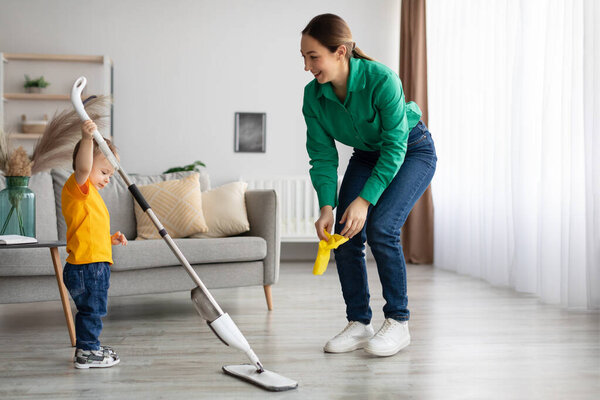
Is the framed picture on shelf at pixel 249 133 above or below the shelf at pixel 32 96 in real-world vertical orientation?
below

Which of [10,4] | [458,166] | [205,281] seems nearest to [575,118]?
[458,166]

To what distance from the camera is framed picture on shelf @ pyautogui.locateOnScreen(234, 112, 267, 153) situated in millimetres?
5191

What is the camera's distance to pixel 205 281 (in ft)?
8.93

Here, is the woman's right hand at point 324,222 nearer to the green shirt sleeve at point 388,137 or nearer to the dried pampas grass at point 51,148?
the green shirt sleeve at point 388,137

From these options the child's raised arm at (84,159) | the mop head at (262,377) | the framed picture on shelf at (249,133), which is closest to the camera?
the mop head at (262,377)

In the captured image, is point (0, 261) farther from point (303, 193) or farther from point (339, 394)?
point (303, 193)

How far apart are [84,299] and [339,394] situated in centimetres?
89

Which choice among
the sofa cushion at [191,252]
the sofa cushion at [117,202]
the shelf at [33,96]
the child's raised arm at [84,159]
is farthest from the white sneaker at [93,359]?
the shelf at [33,96]

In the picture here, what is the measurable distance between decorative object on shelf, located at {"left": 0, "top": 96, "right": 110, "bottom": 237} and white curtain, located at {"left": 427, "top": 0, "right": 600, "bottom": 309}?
2.20 metres

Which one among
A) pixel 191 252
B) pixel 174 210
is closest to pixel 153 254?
pixel 191 252

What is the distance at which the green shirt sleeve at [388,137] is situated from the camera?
1.89 m

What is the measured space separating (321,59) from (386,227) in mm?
591

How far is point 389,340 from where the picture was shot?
6.54ft

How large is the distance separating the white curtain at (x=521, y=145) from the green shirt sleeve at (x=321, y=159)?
1.43 m
